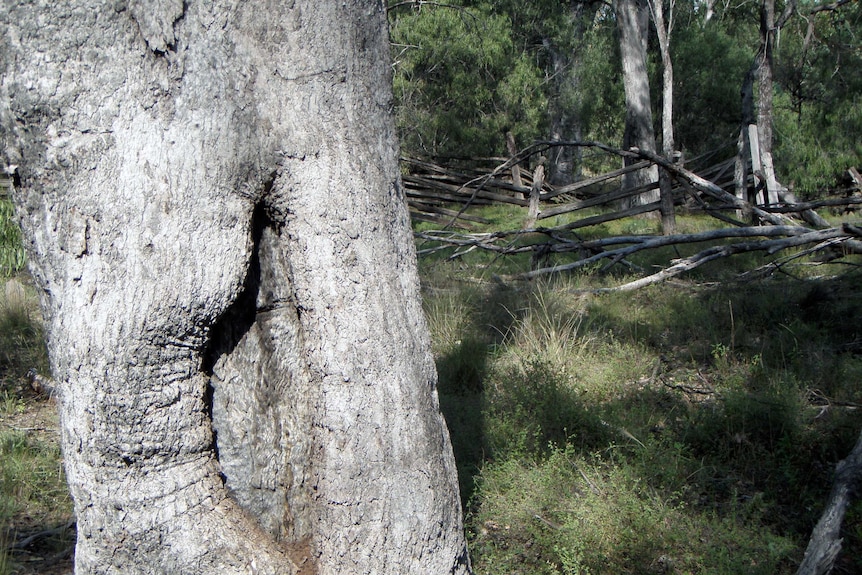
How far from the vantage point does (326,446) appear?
2.35 m

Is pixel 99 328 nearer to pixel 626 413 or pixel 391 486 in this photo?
pixel 391 486

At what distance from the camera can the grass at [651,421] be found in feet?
11.8

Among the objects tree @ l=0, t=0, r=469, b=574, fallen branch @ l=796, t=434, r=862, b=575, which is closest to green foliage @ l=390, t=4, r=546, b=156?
fallen branch @ l=796, t=434, r=862, b=575

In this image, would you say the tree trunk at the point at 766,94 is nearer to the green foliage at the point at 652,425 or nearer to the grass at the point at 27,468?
the green foliage at the point at 652,425

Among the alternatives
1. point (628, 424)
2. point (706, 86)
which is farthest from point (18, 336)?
point (706, 86)

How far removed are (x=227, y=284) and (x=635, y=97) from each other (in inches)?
575

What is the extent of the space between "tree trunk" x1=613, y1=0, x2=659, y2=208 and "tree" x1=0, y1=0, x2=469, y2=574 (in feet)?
44.1

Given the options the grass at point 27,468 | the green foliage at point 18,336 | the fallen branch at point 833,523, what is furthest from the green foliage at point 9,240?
the fallen branch at point 833,523

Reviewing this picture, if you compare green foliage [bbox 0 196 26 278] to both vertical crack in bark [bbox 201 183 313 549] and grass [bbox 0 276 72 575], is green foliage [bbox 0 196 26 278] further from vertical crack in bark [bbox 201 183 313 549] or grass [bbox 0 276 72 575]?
vertical crack in bark [bbox 201 183 313 549]

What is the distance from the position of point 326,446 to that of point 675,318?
16.0 ft

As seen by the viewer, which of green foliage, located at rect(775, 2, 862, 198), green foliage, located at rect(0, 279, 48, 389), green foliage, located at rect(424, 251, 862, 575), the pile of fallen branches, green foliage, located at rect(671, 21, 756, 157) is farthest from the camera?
green foliage, located at rect(671, 21, 756, 157)

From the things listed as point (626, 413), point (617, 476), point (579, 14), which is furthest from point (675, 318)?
point (579, 14)

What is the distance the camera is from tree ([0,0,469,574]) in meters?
2.02

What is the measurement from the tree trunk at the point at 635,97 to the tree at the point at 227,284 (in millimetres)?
13441
